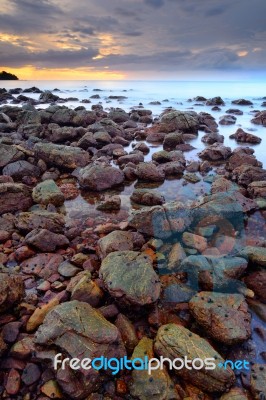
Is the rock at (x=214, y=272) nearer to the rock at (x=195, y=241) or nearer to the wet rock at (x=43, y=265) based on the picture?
the rock at (x=195, y=241)

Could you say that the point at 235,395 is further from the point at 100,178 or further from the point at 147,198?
the point at 100,178

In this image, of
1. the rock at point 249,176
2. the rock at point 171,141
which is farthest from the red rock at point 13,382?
the rock at point 171,141

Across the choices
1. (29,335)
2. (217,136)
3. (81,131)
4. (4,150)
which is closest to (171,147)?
(217,136)

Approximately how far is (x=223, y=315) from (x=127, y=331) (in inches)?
47.9

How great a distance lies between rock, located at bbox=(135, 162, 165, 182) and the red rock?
6.62 metres

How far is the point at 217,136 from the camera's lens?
598 inches

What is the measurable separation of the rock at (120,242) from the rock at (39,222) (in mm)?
1163

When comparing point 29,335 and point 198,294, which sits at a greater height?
point 198,294

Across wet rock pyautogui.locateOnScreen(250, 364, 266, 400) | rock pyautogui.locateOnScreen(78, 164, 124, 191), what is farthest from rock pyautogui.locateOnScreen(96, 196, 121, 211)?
wet rock pyautogui.locateOnScreen(250, 364, 266, 400)

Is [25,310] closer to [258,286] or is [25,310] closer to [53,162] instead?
[258,286]

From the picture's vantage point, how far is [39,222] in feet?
18.9

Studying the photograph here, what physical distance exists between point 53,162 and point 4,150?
1543 mm

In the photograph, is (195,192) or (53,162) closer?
(195,192)

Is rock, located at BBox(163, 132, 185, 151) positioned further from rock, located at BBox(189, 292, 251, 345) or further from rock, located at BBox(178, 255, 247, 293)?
rock, located at BBox(189, 292, 251, 345)
